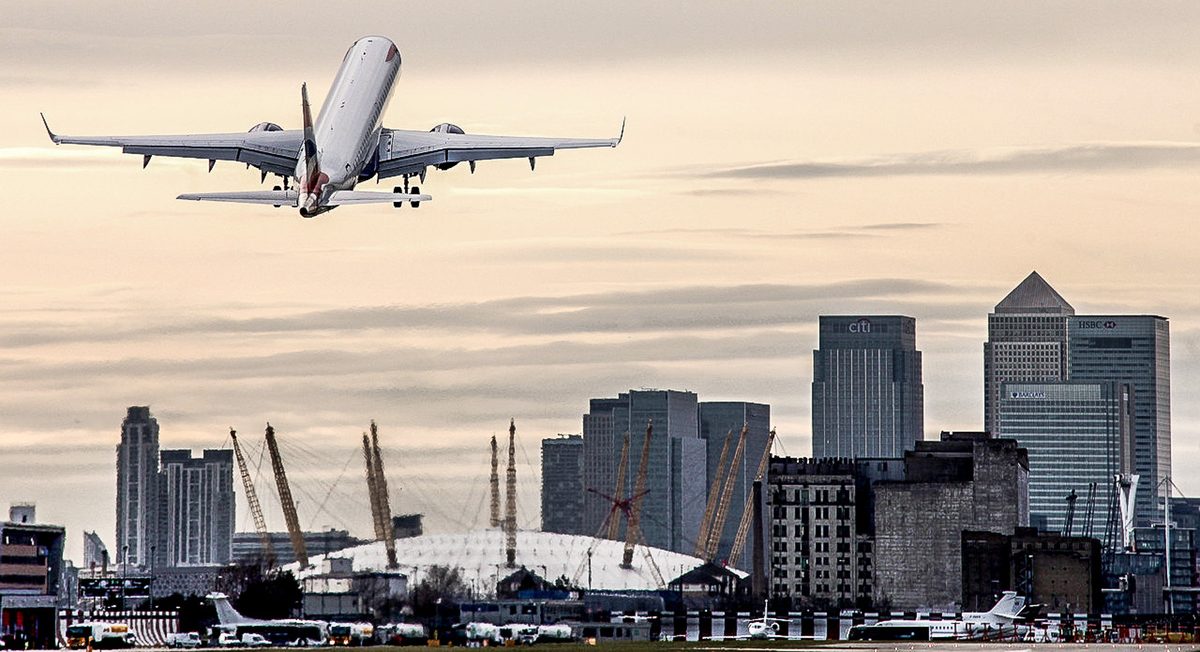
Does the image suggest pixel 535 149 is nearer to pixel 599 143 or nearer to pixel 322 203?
pixel 599 143

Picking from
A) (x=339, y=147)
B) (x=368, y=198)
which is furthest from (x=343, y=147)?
(x=368, y=198)

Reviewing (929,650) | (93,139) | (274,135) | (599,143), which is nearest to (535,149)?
(599,143)

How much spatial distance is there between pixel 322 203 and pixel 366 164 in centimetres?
1796

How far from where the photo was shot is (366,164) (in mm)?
193750

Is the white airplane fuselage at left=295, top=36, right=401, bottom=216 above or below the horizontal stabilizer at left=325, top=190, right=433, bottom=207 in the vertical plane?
above

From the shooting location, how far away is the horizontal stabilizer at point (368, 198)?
540ft

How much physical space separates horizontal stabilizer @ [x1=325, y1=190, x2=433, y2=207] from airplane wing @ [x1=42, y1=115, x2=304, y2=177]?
17.9 meters

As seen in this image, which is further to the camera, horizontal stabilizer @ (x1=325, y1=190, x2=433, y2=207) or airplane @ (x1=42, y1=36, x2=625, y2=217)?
airplane @ (x1=42, y1=36, x2=625, y2=217)

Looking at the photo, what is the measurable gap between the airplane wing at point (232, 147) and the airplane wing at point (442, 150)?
7362 mm

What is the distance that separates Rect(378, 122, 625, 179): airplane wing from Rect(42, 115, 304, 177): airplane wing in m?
7.36

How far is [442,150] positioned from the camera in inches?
7707

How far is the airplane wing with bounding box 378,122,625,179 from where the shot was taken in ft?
641

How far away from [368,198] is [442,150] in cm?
2594

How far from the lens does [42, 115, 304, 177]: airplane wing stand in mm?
191000
